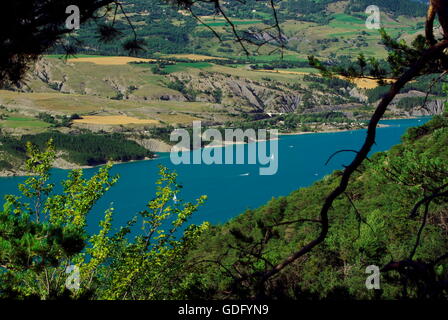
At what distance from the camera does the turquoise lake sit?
3728 centimetres

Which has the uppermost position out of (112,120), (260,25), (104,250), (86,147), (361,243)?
(104,250)

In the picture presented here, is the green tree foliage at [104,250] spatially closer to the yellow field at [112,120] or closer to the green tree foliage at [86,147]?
the green tree foliage at [86,147]

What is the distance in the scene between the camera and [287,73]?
388ft

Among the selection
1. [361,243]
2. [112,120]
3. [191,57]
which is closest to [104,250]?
[361,243]

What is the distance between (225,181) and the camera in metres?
46.9

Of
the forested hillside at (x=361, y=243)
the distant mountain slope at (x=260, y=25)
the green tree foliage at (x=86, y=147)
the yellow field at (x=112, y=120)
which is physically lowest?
the yellow field at (x=112, y=120)

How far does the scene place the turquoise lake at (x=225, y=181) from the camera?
37281mm

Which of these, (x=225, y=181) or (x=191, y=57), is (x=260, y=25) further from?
(x=225, y=181)

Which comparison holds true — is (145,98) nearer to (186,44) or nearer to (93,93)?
(93,93)

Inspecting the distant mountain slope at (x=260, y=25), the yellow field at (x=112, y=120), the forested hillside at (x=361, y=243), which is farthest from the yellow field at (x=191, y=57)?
the forested hillside at (x=361, y=243)

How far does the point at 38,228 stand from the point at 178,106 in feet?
298

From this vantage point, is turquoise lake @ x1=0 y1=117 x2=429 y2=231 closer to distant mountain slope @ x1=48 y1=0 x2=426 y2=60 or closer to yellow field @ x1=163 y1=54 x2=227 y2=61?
yellow field @ x1=163 y1=54 x2=227 y2=61

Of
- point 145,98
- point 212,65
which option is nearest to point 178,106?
point 145,98
